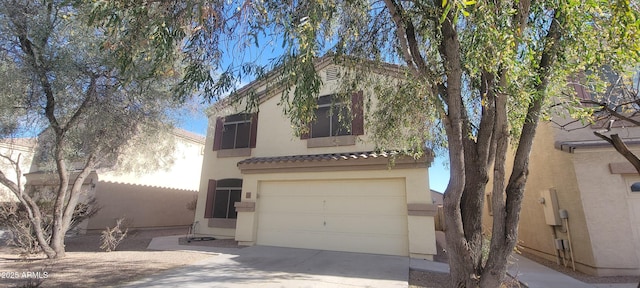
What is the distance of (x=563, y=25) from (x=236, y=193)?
1160 centimetres

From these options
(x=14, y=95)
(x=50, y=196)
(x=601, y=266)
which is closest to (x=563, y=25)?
(x=601, y=266)

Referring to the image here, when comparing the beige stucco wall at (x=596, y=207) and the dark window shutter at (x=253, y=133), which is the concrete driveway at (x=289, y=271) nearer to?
the beige stucco wall at (x=596, y=207)

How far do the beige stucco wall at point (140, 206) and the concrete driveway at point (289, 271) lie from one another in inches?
403

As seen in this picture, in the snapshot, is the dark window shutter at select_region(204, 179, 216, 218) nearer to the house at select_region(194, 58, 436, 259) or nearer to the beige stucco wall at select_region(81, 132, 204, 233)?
the house at select_region(194, 58, 436, 259)

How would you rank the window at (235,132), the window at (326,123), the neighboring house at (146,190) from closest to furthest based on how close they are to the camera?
the window at (326,123)
the window at (235,132)
the neighboring house at (146,190)

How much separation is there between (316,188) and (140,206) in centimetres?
1214

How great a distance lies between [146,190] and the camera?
704 inches

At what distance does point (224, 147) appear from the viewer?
13.7 metres

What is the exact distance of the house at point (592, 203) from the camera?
25.3 feet

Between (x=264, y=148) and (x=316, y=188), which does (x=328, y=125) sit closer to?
(x=316, y=188)

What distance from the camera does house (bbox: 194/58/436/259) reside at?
30.9ft

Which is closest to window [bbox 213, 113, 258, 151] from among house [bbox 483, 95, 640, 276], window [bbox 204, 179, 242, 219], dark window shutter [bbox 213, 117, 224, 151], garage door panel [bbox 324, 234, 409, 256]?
dark window shutter [bbox 213, 117, 224, 151]

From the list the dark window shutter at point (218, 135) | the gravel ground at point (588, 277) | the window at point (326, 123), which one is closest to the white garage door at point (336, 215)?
the window at point (326, 123)

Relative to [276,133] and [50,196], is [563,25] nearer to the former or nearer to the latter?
[276,133]
